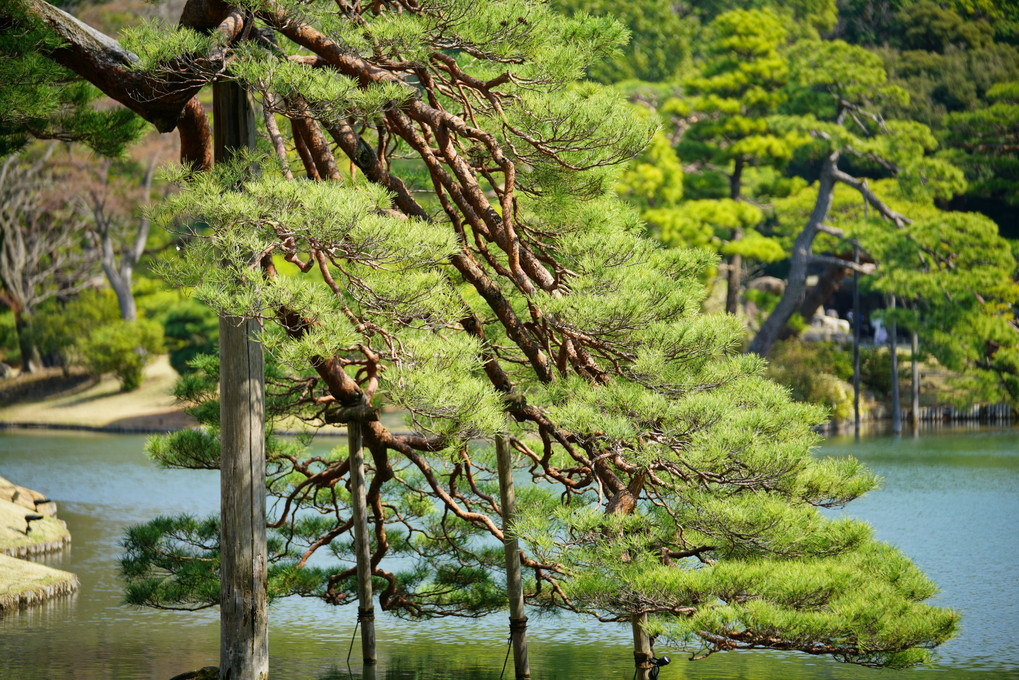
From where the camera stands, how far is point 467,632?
7.24 metres

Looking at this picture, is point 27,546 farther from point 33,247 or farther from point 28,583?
point 33,247

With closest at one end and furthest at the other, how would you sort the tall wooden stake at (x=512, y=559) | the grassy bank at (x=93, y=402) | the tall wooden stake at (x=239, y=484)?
1. the tall wooden stake at (x=239, y=484)
2. the tall wooden stake at (x=512, y=559)
3. the grassy bank at (x=93, y=402)

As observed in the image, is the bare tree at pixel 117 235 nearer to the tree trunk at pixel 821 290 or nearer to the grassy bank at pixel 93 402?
the grassy bank at pixel 93 402

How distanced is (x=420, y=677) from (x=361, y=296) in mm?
2618

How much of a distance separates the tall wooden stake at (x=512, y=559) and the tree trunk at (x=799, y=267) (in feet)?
42.8

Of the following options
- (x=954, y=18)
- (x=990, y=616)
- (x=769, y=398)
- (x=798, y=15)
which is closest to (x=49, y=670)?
(x=769, y=398)

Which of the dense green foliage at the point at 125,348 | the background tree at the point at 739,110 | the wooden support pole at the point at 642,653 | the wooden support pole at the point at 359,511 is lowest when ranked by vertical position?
the wooden support pole at the point at 642,653

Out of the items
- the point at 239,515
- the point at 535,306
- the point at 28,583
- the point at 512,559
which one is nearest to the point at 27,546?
the point at 28,583

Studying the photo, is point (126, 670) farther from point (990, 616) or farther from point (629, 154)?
point (990, 616)

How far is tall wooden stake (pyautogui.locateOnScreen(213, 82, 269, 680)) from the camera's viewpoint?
4719 mm

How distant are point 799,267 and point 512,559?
45.1 feet

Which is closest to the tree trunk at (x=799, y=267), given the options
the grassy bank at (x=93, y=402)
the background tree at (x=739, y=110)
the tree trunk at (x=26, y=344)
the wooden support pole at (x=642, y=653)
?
the background tree at (x=739, y=110)

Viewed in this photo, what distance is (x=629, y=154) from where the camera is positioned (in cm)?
481

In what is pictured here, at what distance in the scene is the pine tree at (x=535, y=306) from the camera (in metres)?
4.00
